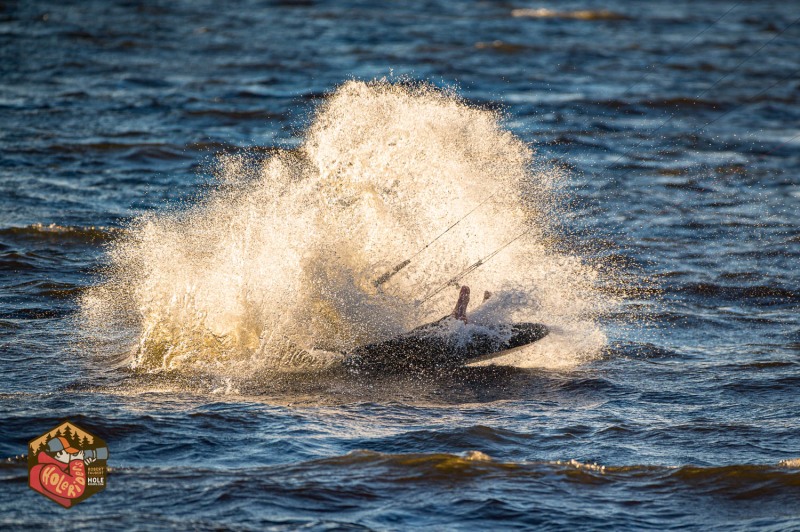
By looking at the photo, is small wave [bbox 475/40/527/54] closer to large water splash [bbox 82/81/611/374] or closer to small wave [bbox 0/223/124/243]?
large water splash [bbox 82/81/611/374]

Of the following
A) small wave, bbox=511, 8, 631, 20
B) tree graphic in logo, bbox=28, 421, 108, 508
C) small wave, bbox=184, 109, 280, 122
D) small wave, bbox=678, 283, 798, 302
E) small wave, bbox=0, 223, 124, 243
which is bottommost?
small wave, bbox=678, 283, 798, 302

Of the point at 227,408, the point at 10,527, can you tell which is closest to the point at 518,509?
the point at 227,408

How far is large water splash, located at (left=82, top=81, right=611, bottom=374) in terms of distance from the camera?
35.9 ft

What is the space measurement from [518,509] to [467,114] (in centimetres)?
823

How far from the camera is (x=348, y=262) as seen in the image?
11.6 metres

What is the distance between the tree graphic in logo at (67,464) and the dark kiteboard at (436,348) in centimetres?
308

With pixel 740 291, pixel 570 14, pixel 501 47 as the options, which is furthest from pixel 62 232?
pixel 570 14

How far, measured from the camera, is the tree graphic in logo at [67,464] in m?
7.49

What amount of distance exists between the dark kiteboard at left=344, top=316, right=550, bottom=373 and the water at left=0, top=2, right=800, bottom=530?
0.61 feet

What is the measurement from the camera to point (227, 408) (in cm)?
922

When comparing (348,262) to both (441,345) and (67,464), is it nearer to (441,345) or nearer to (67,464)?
(441,345)

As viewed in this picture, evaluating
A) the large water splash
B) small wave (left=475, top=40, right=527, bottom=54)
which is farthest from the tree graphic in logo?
small wave (left=475, top=40, right=527, bottom=54)

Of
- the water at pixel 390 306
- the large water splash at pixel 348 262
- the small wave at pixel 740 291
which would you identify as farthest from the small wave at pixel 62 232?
the small wave at pixel 740 291

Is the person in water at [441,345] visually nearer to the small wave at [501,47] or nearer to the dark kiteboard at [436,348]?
the dark kiteboard at [436,348]
